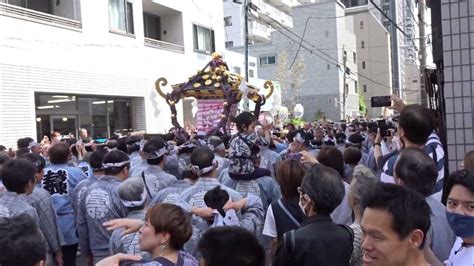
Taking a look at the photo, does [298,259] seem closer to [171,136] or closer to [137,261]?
[137,261]

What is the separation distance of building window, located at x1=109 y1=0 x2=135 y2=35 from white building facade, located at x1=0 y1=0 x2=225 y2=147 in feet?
0.13

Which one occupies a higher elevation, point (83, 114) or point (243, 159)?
point (83, 114)

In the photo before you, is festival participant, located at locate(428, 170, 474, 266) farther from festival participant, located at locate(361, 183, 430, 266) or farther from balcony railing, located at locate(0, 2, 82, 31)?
balcony railing, located at locate(0, 2, 82, 31)

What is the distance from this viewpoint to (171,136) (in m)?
11.1

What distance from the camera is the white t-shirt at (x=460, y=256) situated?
258 cm

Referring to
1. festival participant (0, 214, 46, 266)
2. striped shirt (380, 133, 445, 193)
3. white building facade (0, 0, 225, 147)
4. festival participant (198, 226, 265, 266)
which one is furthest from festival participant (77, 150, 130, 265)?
white building facade (0, 0, 225, 147)

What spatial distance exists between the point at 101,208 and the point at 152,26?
19.4 m

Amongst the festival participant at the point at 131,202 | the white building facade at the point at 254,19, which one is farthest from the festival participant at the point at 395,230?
the white building facade at the point at 254,19

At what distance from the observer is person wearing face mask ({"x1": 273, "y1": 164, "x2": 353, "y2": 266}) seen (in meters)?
2.91

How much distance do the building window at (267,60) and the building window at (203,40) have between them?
2498 cm

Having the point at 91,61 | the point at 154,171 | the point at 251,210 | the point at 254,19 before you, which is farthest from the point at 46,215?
the point at 254,19

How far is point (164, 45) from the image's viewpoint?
71.4 ft

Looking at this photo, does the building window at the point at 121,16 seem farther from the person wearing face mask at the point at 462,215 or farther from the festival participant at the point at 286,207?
the person wearing face mask at the point at 462,215

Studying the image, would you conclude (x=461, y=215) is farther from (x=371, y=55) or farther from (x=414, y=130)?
(x=371, y=55)
